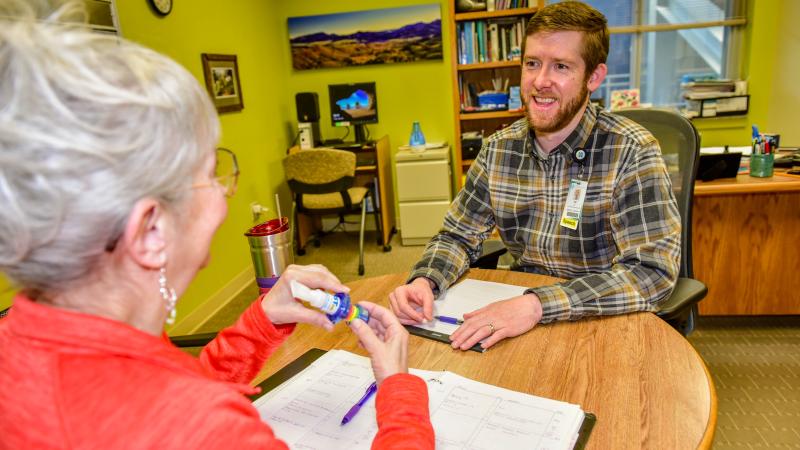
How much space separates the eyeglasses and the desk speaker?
3.77m

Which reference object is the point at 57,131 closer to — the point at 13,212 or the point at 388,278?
the point at 13,212

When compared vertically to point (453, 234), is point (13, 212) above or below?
above

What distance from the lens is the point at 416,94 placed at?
4617 mm

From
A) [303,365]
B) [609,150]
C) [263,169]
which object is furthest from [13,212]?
[263,169]

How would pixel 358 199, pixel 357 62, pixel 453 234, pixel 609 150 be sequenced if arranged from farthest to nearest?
pixel 357 62 → pixel 358 199 → pixel 453 234 → pixel 609 150

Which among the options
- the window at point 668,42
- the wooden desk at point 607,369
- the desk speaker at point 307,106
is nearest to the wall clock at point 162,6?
the desk speaker at point 307,106

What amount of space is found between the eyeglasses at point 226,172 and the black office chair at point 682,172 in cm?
104

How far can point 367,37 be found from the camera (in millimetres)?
4508

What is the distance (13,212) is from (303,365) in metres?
0.66

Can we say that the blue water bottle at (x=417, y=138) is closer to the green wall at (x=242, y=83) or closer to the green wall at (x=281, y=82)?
the green wall at (x=281, y=82)

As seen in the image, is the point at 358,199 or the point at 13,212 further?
the point at 358,199

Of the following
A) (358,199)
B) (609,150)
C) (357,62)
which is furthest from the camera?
(357,62)

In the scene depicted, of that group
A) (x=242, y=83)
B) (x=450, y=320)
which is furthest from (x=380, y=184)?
(x=450, y=320)

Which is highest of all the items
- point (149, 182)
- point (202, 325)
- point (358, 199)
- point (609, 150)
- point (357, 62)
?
point (357, 62)
